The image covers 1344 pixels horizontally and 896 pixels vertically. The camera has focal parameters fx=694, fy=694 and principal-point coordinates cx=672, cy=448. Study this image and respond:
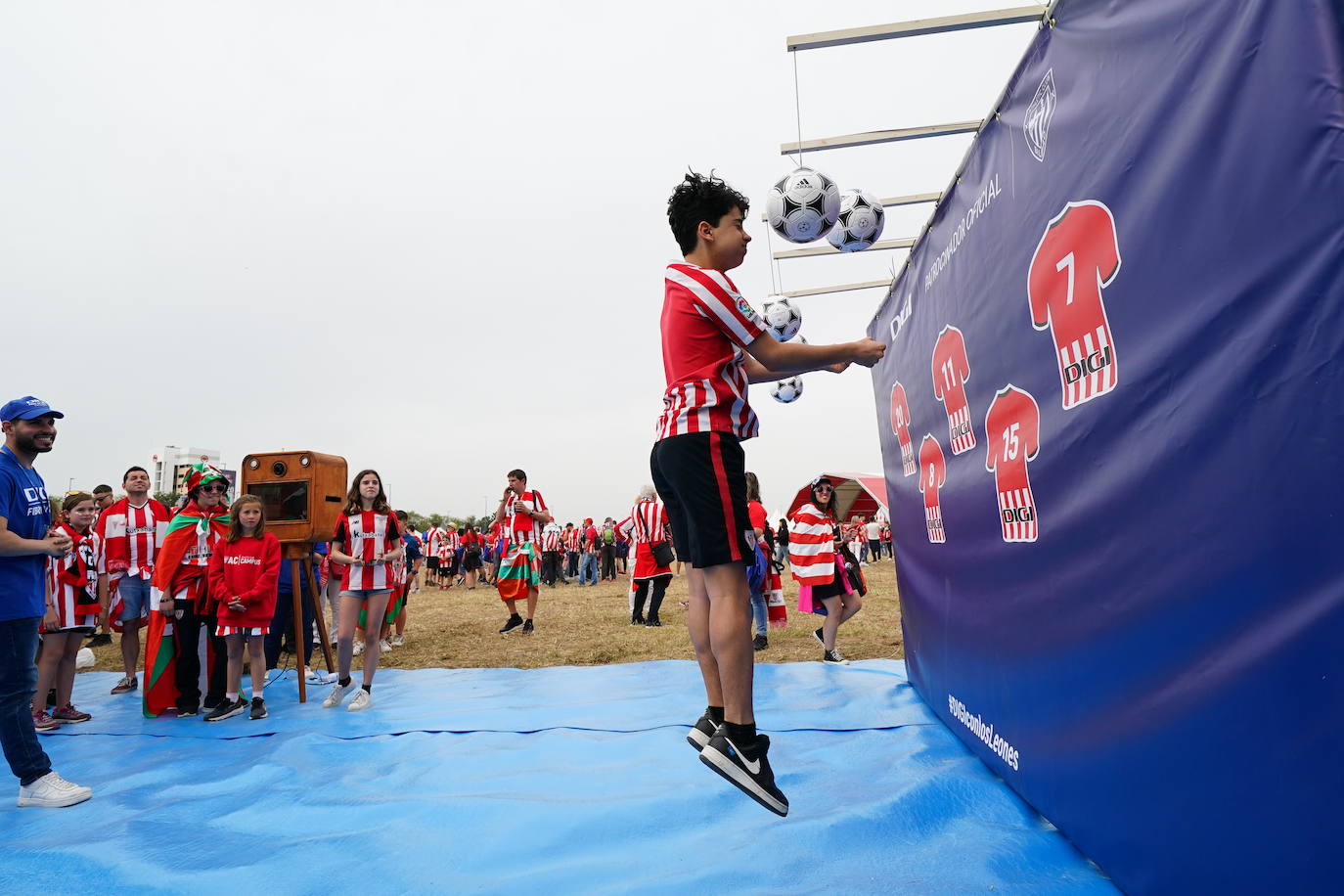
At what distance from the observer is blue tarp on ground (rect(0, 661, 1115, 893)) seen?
2.68 metres

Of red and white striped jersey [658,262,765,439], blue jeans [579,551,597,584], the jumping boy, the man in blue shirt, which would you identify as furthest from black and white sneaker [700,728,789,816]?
blue jeans [579,551,597,584]

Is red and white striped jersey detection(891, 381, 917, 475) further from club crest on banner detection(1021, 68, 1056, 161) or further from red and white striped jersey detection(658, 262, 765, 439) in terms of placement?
red and white striped jersey detection(658, 262, 765, 439)

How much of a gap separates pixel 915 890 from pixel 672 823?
1.13 metres

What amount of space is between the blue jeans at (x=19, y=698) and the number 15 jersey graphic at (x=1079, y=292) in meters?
5.30

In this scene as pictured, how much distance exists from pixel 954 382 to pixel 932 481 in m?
0.81

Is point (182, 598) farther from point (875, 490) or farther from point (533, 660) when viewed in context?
point (875, 490)

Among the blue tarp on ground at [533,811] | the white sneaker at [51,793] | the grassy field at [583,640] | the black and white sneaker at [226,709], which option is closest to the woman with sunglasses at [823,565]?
the grassy field at [583,640]

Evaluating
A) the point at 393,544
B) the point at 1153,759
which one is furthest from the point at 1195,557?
the point at 393,544

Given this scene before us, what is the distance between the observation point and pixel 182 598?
5.95 meters

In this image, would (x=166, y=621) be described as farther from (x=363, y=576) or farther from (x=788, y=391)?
(x=788, y=391)

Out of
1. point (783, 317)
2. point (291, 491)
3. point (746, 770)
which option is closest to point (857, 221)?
point (783, 317)

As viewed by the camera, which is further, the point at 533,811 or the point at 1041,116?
the point at 533,811

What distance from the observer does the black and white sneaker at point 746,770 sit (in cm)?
230

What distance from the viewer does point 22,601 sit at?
3785 mm
